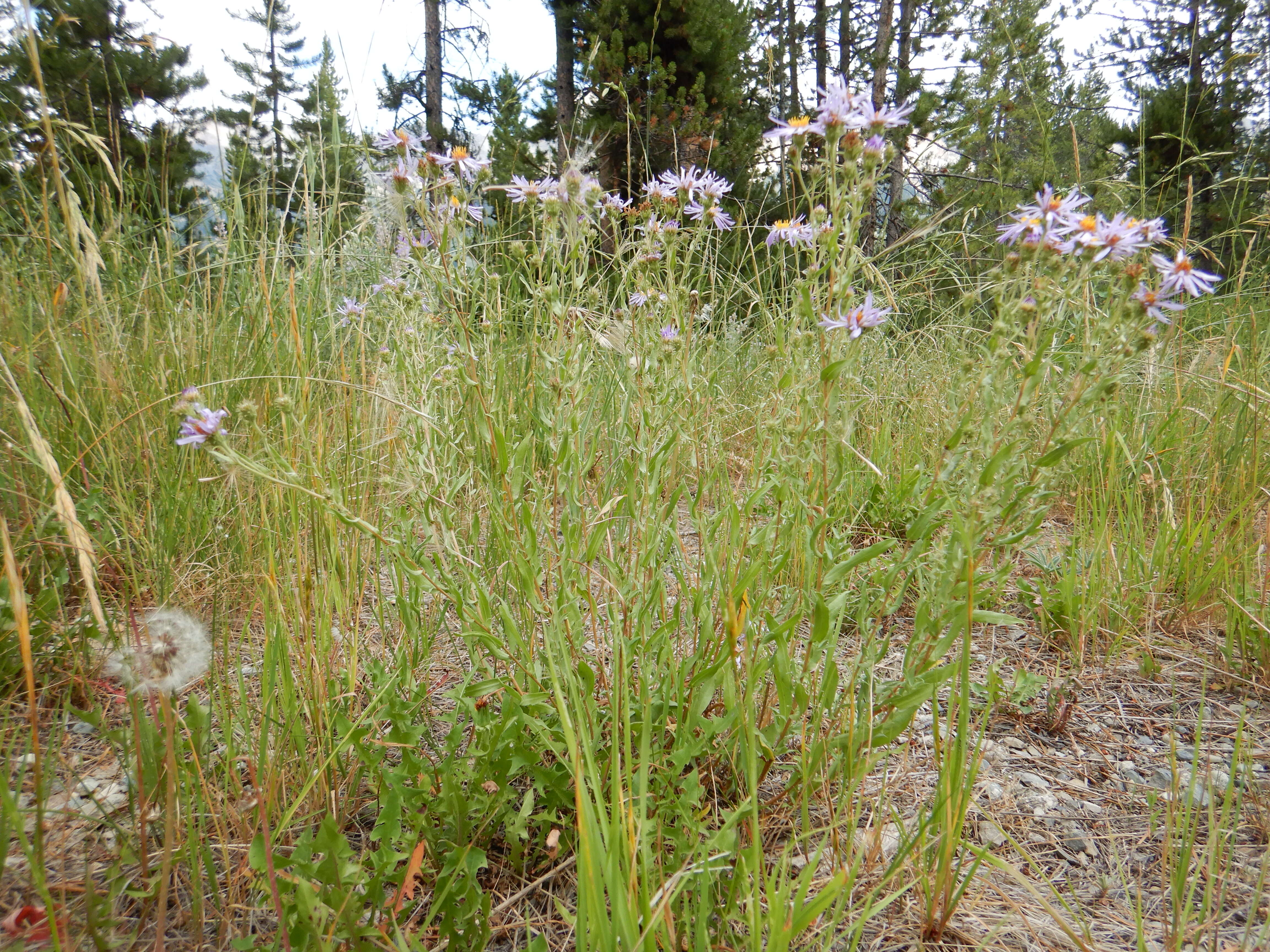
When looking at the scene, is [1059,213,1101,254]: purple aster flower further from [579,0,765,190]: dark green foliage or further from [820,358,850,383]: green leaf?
[579,0,765,190]: dark green foliage

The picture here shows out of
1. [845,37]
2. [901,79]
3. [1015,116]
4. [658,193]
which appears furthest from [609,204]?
[845,37]

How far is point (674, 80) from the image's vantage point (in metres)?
7.47

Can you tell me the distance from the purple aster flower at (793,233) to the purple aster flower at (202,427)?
3.37 feet

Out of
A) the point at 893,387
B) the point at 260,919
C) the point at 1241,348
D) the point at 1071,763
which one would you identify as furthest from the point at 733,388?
the point at 260,919

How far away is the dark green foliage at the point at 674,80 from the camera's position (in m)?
7.29

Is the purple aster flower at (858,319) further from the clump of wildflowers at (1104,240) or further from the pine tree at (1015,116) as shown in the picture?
the pine tree at (1015,116)

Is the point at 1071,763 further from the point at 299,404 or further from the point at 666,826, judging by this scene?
the point at 299,404

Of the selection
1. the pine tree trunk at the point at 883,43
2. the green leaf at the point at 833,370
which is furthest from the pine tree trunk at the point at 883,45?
the green leaf at the point at 833,370

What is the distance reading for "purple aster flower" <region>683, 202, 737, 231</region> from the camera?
5.06 feet

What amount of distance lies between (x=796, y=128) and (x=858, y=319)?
0.38 metres

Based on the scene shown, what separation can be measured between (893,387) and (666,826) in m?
2.83

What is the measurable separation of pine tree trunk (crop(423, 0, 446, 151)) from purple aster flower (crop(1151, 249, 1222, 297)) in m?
11.1

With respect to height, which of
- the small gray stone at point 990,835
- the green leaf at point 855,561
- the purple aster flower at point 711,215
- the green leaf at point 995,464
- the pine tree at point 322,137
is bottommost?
the small gray stone at point 990,835

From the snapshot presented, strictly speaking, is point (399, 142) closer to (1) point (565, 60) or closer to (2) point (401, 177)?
(2) point (401, 177)
